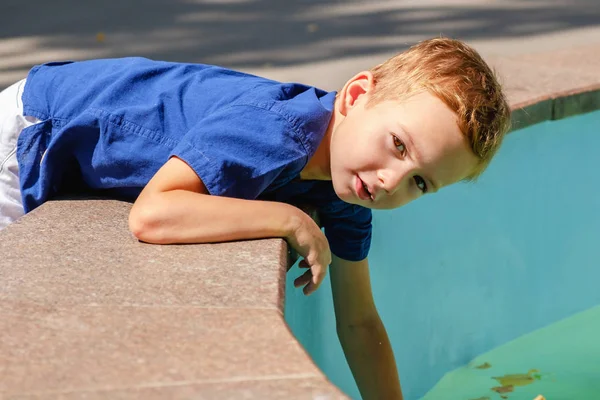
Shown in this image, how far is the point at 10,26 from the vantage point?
6.84 meters

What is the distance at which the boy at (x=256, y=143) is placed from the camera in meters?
2.10

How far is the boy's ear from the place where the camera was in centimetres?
235

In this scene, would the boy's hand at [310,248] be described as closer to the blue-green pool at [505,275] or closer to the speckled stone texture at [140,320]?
the speckled stone texture at [140,320]

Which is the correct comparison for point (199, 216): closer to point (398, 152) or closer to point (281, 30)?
point (398, 152)

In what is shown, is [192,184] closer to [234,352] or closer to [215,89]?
[215,89]

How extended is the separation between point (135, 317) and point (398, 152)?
2.47ft

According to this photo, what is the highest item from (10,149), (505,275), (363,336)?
(10,149)

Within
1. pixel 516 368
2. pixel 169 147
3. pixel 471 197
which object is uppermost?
pixel 169 147

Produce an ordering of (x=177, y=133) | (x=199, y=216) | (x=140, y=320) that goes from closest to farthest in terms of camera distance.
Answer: (x=140, y=320)
(x=199, y=216)
(x=177, y=133)

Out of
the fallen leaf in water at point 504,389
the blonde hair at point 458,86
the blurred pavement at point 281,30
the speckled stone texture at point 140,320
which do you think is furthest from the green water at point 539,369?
the blurred pavement at point 281,30

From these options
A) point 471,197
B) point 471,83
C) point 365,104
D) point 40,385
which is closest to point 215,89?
point 365,104

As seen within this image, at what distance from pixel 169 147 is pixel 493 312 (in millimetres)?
1849

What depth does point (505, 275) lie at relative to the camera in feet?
12.4

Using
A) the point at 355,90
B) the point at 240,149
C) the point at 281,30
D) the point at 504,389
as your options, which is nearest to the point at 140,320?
the point at 240,149
